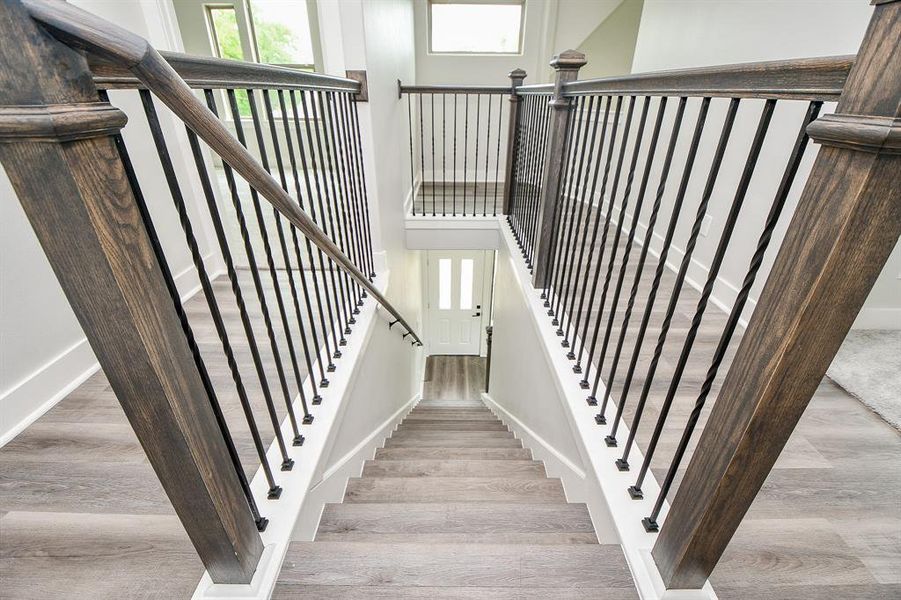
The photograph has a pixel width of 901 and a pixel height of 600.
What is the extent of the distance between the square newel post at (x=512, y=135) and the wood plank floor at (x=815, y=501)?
1.97m

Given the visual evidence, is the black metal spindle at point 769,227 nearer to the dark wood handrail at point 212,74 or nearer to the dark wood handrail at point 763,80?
the dark wood handrail at point 763,80

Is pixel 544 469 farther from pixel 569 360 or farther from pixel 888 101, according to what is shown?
pixel 888 101

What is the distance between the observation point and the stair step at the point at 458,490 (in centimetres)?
158

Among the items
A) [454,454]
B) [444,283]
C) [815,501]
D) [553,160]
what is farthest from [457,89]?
[444,283]

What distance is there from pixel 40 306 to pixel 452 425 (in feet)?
8.95

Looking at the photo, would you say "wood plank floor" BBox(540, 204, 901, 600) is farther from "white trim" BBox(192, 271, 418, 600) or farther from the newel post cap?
the newel post cap

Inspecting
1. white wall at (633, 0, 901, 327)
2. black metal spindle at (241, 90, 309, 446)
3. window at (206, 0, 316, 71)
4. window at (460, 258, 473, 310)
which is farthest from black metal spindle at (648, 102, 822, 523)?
window at (206, 0, 316, 71)

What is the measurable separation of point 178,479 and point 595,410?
1.27m

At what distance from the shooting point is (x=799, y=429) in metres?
1.61

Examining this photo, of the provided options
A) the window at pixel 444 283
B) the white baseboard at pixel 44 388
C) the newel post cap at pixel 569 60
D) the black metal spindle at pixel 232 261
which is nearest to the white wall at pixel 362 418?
the black metal spindle at pixel 232 261

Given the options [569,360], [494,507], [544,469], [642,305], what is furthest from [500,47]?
[494,507]

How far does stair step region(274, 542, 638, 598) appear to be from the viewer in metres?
0.99

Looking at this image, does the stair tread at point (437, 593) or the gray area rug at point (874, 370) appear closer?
the stair tread at point (437, 593)

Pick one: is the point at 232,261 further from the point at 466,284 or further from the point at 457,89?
the point at 466,284
